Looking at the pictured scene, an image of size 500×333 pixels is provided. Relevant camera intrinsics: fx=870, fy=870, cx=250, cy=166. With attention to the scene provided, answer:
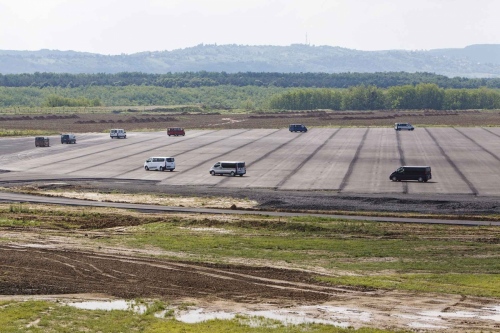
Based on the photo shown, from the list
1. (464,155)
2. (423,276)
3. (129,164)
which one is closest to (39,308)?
(423,276)

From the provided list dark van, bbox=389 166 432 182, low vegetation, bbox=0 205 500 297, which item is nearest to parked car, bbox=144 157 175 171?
dark van, bbox=389 166 432 182

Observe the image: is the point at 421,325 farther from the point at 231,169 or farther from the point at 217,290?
the point at 231,169

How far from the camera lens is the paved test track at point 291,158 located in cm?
9094

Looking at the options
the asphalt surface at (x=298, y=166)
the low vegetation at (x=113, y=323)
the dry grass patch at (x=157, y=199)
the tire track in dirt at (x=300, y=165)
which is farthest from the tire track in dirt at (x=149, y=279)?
the tire track in dirt at (x=300, y=165)

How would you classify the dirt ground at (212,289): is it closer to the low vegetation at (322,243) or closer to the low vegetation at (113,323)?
the low vegetation at (113,323)

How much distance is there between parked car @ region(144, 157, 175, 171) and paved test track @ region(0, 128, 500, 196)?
1.02 metres

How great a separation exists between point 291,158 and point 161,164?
2030 centimetres

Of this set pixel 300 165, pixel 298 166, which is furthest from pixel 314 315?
pixel 300 165

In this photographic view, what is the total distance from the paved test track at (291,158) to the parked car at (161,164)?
1.02m

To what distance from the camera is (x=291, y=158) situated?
11538 centimetres

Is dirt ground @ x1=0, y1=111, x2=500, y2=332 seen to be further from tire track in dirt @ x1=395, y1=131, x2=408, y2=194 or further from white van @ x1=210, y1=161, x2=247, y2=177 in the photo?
white van @ x1=210, y1=161, x2=247, y2=177

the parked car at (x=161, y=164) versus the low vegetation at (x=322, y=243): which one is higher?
the parked car at (x=161, y=164)

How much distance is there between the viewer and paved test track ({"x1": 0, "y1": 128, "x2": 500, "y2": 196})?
9094cm

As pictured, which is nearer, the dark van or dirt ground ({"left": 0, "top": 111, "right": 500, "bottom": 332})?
dirt ground ({"left": 0, "top": 111, "right": 500, "bottom": 332})
